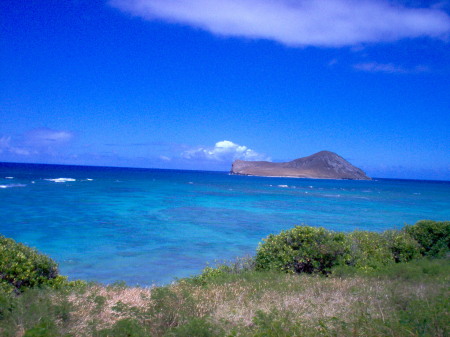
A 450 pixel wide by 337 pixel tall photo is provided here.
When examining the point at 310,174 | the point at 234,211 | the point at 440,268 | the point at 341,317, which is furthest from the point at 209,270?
the point at 310,174

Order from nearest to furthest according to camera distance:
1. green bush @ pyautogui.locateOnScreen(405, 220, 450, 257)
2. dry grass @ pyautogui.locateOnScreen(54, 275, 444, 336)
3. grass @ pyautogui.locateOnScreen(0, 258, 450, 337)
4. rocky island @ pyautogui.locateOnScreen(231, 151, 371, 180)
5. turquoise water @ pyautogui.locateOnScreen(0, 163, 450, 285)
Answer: grass @ pyautogui.locateOnScreen(0, 258, 450, 337)
dry grass @ pyautogui.locateOnScreen(54, 275, 444, 336)
green bush @ pyautogui.locateOnScreen(405, 220, 450, 257)
turquoise water @ pyautogui.locateOnScreen(0, 163, 450, 285)
rocky island @ pyautogui.locateOnScreen(231, 151, 371, 180)

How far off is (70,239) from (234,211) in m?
16.8

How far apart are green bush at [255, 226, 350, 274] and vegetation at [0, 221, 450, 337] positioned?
3 cm

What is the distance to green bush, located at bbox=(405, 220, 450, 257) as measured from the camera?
1337 centimetres

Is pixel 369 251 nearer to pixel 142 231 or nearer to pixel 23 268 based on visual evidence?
pixel 23 268

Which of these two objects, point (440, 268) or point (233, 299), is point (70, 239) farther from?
point (440, 268)

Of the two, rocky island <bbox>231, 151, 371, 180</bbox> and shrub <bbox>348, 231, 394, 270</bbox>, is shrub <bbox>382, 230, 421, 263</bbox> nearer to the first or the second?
shrub <bbox>348, 231, 394, 270</bbox>

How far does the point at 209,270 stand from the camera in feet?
33.0

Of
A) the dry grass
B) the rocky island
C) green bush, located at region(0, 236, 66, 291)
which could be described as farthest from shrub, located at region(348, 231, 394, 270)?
the rocky island

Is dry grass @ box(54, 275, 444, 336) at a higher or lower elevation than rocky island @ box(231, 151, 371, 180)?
lower

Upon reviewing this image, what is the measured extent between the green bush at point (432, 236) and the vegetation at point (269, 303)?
369 centimetres

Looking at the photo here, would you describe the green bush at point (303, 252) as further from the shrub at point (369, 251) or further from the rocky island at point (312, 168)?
the rocky island at point (312, 168)

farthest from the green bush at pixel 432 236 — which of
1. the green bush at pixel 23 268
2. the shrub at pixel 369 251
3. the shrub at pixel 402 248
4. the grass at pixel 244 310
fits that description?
the green bush at pixel 23 268

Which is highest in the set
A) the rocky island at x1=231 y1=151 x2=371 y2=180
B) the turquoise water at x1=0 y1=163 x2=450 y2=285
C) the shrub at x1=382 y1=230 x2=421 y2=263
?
the rocky island at x1=231 y1=151 x2=371 y2=180
